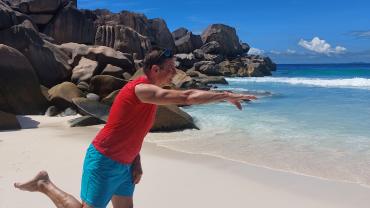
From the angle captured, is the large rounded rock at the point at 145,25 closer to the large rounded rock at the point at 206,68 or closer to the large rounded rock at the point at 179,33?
the large rounded rock at the point at 206,68

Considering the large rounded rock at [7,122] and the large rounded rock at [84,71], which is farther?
the large rounded rock at [84,71]

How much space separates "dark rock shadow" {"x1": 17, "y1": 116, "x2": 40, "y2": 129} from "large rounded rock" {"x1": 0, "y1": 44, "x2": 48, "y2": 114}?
0.67m

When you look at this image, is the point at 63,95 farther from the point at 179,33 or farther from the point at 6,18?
the point at 179,33

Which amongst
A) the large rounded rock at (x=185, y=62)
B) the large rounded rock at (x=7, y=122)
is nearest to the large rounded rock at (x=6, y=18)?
the large rounded rock at (x=7, y=122)

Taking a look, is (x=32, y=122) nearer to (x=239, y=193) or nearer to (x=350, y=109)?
(x=239, y=193)

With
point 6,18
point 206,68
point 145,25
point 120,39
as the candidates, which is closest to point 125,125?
point 6,18

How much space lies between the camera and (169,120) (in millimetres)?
9312

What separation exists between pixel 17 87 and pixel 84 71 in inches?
124

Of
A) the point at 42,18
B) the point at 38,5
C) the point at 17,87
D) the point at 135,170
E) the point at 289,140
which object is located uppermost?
the point at 38,5

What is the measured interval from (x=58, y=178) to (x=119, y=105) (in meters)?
2.60

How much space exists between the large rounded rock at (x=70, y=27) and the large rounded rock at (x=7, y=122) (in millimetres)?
21017

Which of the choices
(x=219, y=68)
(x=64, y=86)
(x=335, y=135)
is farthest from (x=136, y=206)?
(x=219, y=68)

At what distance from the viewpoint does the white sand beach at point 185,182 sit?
4.70 meters

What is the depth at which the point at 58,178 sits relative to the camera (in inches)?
210
